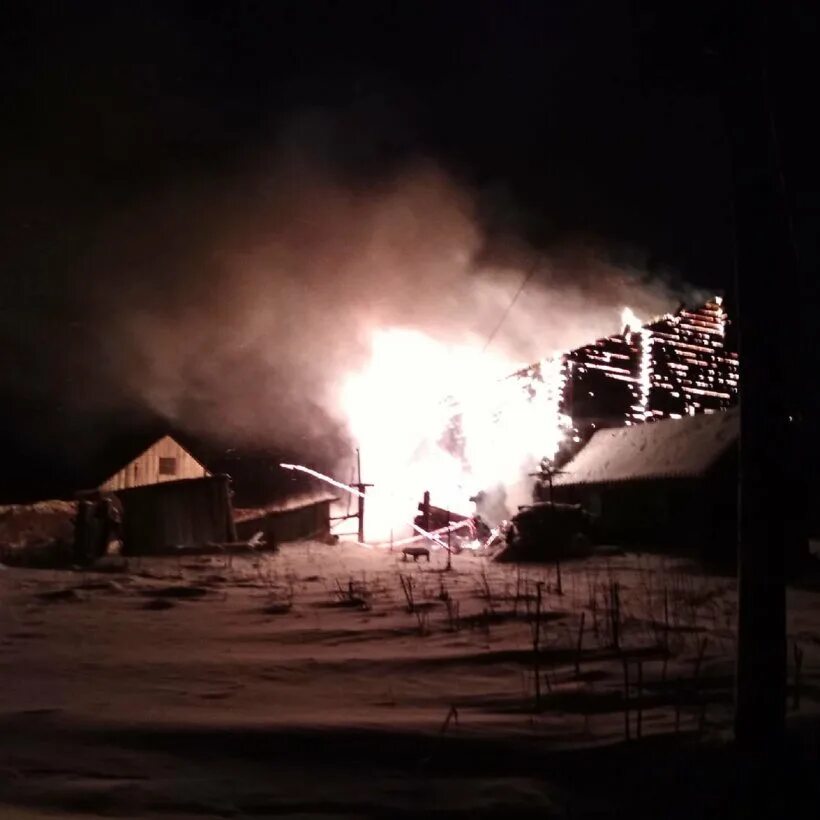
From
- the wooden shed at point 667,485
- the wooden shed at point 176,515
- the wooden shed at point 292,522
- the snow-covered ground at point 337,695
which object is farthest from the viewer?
the wooden shed at point 292,522

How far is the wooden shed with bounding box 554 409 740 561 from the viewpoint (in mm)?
19797

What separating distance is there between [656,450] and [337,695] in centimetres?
1864

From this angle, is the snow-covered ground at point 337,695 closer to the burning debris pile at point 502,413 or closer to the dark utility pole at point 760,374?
the dark utility pole at point 760,374

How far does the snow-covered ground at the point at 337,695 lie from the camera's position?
419cm

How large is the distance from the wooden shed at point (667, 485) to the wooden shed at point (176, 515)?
34.6 ft

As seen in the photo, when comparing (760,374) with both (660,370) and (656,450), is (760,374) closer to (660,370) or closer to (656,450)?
(656,450)

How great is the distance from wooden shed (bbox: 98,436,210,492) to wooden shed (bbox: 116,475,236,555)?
12828 millimetres

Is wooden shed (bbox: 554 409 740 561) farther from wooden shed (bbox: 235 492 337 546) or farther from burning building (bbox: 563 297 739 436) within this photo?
burning building (bbox: 563 297 739 436)

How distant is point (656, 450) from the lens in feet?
75.9

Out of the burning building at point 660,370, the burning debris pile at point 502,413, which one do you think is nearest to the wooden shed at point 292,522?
the burning debris pile at point 502,413

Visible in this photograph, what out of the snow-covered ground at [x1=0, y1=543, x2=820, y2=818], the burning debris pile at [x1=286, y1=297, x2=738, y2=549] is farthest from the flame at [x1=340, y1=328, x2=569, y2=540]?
the snow-covered ground at [x1=0, y1=543, x2=820, y2=818]

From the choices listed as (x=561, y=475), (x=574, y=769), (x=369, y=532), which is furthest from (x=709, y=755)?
(x=369, y=532)

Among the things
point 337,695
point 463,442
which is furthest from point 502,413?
point 337,695

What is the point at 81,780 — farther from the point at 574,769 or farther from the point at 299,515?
the point at 299,515
